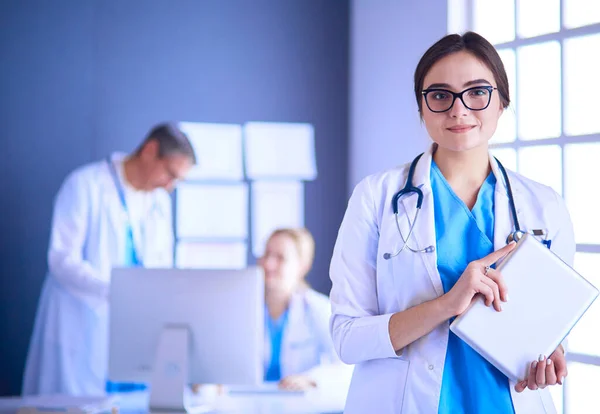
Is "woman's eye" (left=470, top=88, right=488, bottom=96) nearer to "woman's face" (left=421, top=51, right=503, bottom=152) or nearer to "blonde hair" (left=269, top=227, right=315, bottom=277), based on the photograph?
"woman's face" (left=421, top=51, right=503, bottom=152)

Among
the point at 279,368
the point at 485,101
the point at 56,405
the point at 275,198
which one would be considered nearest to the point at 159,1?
the point at 275,198

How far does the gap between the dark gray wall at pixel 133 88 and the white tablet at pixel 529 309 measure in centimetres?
285

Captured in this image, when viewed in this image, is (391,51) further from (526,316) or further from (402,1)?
(526,316)

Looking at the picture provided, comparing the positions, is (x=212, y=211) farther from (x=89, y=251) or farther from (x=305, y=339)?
(x=305, y=339)

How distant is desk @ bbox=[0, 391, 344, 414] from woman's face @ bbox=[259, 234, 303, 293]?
87cm

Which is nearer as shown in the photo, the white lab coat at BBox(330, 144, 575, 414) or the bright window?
the white lab coat at BBox(330, 144, 575, 414)

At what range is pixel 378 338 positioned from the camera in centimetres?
136

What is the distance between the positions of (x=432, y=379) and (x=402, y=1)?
2.61m

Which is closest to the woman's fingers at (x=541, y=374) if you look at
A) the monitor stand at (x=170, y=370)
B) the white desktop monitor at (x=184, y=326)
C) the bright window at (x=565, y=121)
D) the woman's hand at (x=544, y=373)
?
the woman's hand at (x=544, y=373)

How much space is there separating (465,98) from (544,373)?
1.80 feet

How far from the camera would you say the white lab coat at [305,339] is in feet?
10.9

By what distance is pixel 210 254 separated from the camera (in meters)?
4.04

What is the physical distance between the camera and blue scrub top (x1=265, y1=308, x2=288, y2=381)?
3.31 m

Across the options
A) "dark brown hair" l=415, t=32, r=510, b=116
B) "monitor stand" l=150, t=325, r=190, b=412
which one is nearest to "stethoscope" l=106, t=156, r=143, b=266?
"monitor stand" l=150, t=325, r=190, b=412
